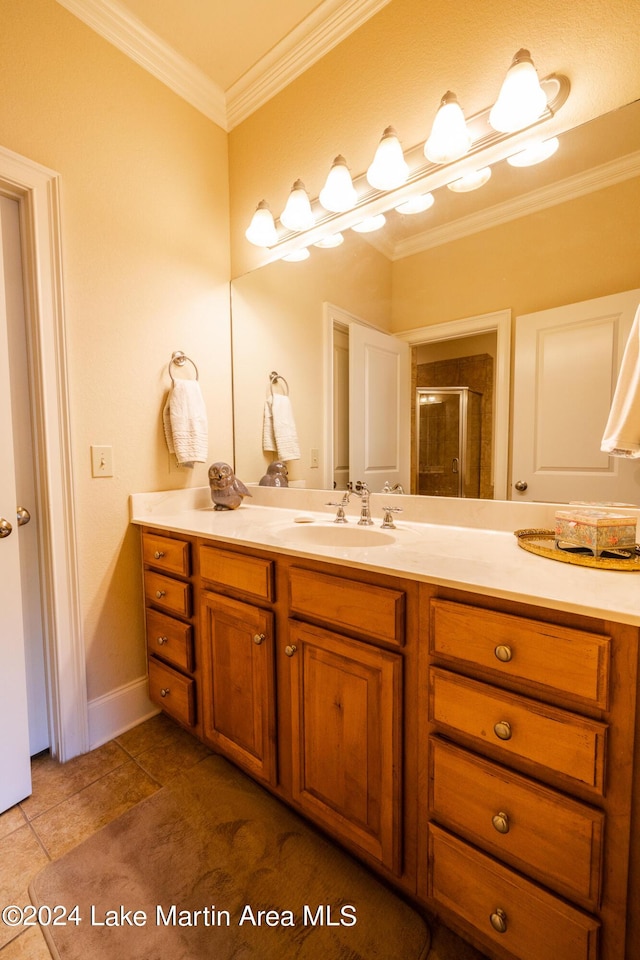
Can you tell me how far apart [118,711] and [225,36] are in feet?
8.65

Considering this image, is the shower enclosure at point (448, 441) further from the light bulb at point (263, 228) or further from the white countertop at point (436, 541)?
the light bulb at point (263, 228)

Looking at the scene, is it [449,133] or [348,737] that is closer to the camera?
[348,737]

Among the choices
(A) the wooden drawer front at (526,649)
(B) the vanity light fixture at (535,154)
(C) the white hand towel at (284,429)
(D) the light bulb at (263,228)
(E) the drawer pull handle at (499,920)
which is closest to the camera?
(A) the wooden drawer front at (526,649)

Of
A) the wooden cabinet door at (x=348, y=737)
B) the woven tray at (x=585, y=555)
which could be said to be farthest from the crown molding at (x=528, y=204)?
the wooden cabinet door at (x=348, y=737)

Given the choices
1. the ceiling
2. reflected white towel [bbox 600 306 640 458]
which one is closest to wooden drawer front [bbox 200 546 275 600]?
reflected white towel [bbox 600 306 640 458]

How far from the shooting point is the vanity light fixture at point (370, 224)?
147 centimetres

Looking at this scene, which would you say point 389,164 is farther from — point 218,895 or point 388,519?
point 218,895

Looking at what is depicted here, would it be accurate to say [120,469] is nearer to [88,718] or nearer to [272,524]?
[272,524]

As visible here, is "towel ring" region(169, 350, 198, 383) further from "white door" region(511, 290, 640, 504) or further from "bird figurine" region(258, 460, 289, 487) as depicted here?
"white door" region(511, 290, 640, 504)

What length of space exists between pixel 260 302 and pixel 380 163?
0.77 metres

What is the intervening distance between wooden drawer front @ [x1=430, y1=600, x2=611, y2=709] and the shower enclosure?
608 millimetres

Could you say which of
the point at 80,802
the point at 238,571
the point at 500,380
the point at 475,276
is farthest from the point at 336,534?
the point at 80,802

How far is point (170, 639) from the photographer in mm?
1500

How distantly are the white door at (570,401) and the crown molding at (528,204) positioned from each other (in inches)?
11.6
